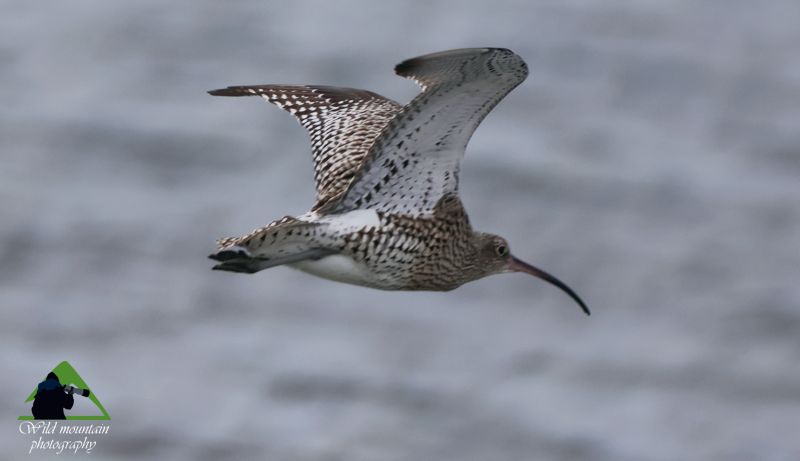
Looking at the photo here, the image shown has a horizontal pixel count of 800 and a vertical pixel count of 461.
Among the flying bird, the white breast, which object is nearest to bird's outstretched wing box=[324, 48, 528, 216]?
the flying bird

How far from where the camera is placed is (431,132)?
1007 cm

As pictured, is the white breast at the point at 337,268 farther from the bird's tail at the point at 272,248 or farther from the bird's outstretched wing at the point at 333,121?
the bird's outstretched wing at the point at 333,121

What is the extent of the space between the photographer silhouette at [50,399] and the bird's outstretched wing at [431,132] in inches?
195

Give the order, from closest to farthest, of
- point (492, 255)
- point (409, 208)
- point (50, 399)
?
point (409, 208), point (492, 255), point (50, 399)

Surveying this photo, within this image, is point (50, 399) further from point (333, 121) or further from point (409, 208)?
point (409, 208)

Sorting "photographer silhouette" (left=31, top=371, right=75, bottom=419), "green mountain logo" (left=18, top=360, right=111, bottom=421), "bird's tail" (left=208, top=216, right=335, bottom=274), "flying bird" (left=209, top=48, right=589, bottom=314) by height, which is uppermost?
"green mountain logo" (left=18, top=360, right=111, bottom=421)

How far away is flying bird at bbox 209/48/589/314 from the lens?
9.80 meters

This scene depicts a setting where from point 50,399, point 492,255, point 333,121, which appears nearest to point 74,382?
point 50,399

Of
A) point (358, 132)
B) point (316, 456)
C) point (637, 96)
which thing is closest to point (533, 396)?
point (316, 456)

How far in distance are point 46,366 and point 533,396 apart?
3.73m

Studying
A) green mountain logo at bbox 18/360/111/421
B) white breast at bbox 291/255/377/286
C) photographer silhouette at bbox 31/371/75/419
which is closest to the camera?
white breast at bbox 291/255/377/286

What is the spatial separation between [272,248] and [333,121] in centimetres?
176

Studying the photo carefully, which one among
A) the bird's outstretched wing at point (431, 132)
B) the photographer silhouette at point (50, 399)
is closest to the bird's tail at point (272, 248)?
the bird's outstretched wing at point (431, 132)

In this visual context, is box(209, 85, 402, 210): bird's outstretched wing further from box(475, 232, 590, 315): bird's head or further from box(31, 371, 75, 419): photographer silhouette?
box(31, 371, 75, 419): photographer silhouette
